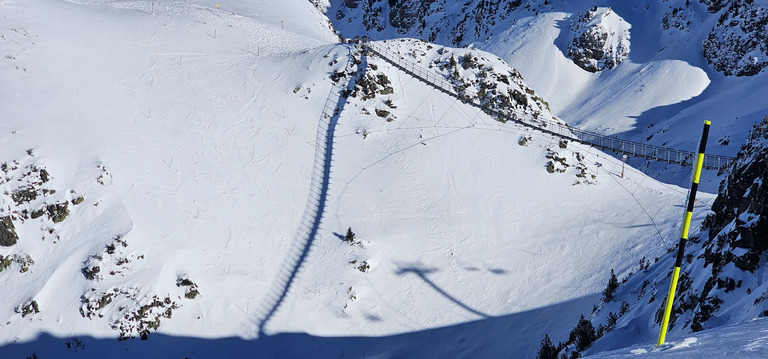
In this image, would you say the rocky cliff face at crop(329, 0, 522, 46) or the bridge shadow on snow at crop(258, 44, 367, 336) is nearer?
the bridge shadow on snow at crop(258, 44, 367, 336)

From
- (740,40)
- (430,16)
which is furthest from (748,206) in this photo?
(430,16)

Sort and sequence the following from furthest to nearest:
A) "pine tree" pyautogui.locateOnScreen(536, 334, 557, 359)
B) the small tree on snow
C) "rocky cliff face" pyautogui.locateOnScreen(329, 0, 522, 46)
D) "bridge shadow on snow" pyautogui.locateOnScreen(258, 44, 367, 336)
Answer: "rocky cliff face" pyautogui.locateOnScreen(329, 0, 522, 46) < the small tree on snow < "bridge shadow on snow" pyautogui.locateOnScreen(258, 44, 367, 336) < "pine tree" pyautogui.locateOnScreen(536, 334, 557, 359)

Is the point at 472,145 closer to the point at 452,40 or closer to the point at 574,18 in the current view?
the point at 574,18

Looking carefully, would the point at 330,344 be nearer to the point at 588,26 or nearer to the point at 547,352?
the point at 547,352

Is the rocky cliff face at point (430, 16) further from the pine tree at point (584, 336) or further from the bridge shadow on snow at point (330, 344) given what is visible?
the pine tree at point (584, 336)

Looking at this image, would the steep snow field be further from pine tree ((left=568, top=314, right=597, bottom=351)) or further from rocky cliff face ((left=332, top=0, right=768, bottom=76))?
rocky cliff face ((left=332, top=0, right=768, bottom=76))

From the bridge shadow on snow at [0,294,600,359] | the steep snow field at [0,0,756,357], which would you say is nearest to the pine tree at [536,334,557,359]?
the steep snow field at [0,0,756,357]
